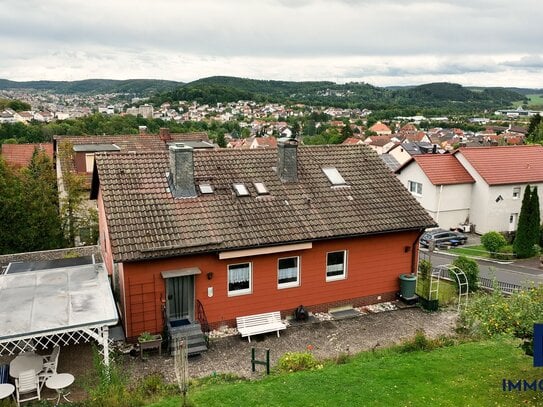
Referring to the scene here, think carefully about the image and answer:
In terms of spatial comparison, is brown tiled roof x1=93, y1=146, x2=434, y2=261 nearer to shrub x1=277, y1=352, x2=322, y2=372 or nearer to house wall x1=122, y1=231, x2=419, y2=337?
house wall x1=122, y1=231, x2=419, y2=337

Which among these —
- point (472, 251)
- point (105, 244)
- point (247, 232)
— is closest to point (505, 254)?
point (472, 251)

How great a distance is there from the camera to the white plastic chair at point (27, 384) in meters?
12.3

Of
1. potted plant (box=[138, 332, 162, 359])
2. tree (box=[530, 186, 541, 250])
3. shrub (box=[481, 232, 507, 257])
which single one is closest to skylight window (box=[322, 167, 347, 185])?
potted plant (box=[138, 332, 162, 359])

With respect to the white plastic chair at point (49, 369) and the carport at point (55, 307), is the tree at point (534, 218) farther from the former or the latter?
the white plastic chair at point (49, 369)

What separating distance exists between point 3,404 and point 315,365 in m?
8.44

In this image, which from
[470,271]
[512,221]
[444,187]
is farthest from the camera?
[512,221]

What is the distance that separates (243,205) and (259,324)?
4.64 metres

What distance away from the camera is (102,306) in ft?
45.4

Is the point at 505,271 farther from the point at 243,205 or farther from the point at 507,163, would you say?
the point at 243,205

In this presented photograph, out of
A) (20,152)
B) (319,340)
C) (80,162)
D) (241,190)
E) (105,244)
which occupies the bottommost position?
(319,340)

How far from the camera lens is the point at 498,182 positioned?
3950 centimetres

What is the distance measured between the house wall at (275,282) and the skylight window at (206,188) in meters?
2.86

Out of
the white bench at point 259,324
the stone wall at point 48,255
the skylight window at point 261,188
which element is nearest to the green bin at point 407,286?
the white bench at point 259,324

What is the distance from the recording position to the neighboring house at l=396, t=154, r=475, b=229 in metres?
40.5
